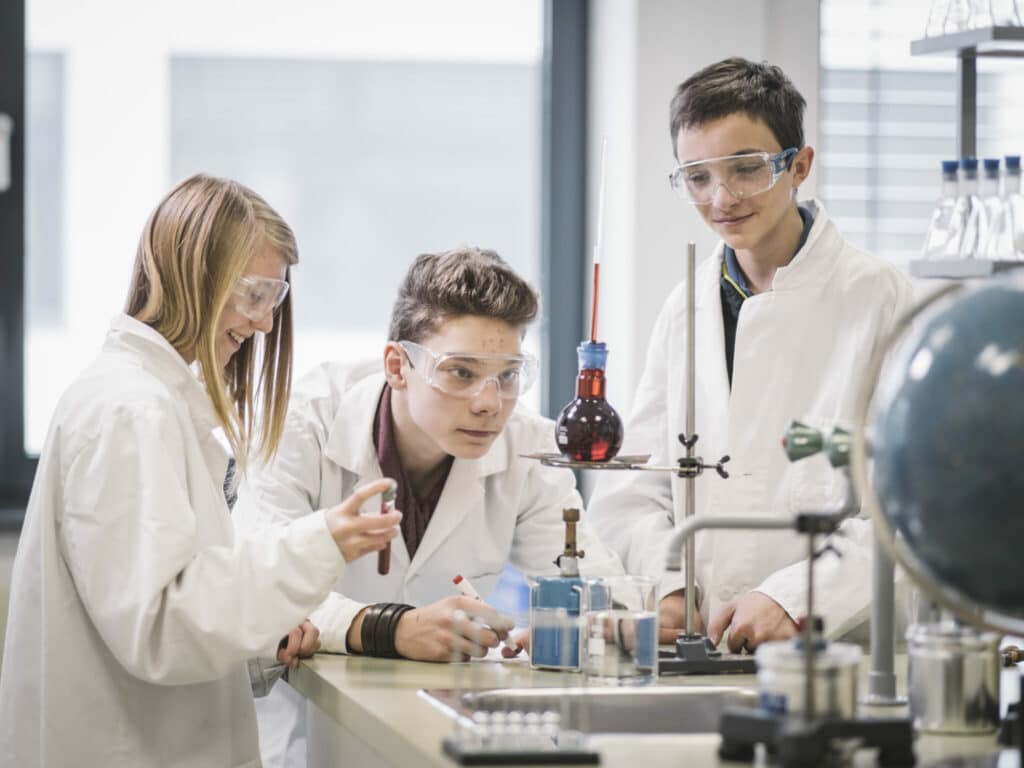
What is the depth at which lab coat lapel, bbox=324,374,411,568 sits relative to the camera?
2246 mm

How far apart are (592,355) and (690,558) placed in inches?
12.6

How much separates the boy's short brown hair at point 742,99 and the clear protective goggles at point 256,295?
0.77 m

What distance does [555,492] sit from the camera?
2.38 metres

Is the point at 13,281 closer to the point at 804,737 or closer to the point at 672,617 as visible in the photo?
the point at 672,617

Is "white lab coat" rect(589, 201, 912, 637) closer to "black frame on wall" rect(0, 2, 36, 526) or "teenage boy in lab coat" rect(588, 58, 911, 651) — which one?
"teenage boy in lab coat" rect(588, 58, 911, 651)

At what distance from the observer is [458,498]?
2.30m

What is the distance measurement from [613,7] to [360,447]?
1883mm

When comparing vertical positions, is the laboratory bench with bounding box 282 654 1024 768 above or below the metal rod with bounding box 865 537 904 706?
below

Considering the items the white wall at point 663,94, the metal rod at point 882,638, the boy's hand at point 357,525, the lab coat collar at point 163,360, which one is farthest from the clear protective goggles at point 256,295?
the white wall at point 663,94

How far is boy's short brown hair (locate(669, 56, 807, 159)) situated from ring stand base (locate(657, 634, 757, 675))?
2.89 feet

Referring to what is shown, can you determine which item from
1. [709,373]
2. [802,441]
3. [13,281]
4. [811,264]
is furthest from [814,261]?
[13,281]

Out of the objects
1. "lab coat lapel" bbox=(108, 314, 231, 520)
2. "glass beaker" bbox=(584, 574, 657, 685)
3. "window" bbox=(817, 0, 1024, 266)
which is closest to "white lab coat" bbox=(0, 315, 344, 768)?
"lab coat lapel" bbox=(108, 314, 231, 520)

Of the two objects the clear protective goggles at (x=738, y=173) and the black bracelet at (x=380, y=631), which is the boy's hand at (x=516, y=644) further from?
the clear protective goggles at (x=738, y=173)

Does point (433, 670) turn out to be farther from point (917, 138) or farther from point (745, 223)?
point (917, 138)
